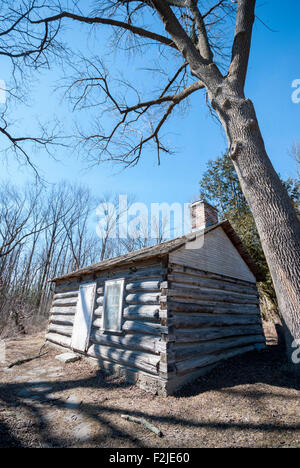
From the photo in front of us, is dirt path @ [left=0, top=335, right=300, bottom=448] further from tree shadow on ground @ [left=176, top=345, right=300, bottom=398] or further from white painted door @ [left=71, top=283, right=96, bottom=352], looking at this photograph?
white painted door @ [left=71, top=283, right=96, bottom=352]

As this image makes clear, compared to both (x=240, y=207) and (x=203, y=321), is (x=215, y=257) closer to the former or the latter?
(x=203, y=321)

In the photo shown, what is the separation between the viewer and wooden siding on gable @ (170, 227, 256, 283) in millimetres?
6336

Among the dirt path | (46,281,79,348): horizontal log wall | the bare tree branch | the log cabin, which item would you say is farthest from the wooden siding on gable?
(46,281,79,348): horizontal log wall

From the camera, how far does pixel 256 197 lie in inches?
183

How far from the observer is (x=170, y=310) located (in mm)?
5453

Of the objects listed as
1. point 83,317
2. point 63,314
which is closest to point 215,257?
point 83,317

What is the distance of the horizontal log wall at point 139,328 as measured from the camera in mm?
5449

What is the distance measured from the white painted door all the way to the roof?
0.69 metres

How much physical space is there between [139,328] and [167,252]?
7.03ft

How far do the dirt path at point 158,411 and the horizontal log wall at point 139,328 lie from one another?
1.93 ft

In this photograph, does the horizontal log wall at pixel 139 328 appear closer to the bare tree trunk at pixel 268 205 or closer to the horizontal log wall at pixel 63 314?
the horizontal log wall at pixel 63 314

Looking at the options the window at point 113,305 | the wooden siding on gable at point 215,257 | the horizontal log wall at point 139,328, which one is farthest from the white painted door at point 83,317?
the wooden siding on gable at point 215,257
